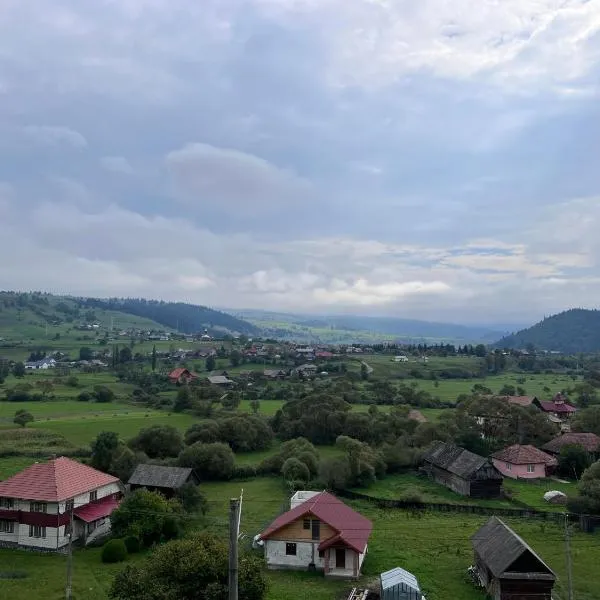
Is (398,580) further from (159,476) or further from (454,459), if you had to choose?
(454,459)

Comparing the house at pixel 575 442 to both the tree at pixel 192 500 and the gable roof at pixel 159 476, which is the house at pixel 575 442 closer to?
the tree at pixel 192 500

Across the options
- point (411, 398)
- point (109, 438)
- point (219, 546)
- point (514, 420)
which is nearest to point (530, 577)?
point (219, 546)

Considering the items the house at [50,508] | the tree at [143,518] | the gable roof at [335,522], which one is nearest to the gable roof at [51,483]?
the house at [50,508]

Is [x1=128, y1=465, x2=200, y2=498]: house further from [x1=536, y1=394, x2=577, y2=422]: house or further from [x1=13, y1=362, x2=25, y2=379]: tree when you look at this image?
[x1=13, y1=362, x2=25, y2=379]: tree

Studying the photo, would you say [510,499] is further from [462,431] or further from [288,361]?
[288,361]

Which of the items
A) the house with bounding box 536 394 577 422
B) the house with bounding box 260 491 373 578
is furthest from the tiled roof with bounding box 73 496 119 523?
the house with bounding box 536 394 577 422

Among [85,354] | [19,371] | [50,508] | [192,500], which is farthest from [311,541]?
[85,354]

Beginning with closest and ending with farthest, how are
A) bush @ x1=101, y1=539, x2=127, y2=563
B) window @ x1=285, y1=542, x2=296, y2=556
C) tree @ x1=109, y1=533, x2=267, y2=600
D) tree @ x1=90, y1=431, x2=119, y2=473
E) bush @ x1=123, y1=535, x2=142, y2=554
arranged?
tree @ x1=109, y1=533, x2=267, y2=600 < bush @ x1=101, y1=539, x2=127, y2=563 < window @ x1=285, y1=542, x2=296, y2=556 < bush @ x1=123, y1=535, x2=142, y2=554 < tree @ x1=90, y1=431, x2=119, y2=473
